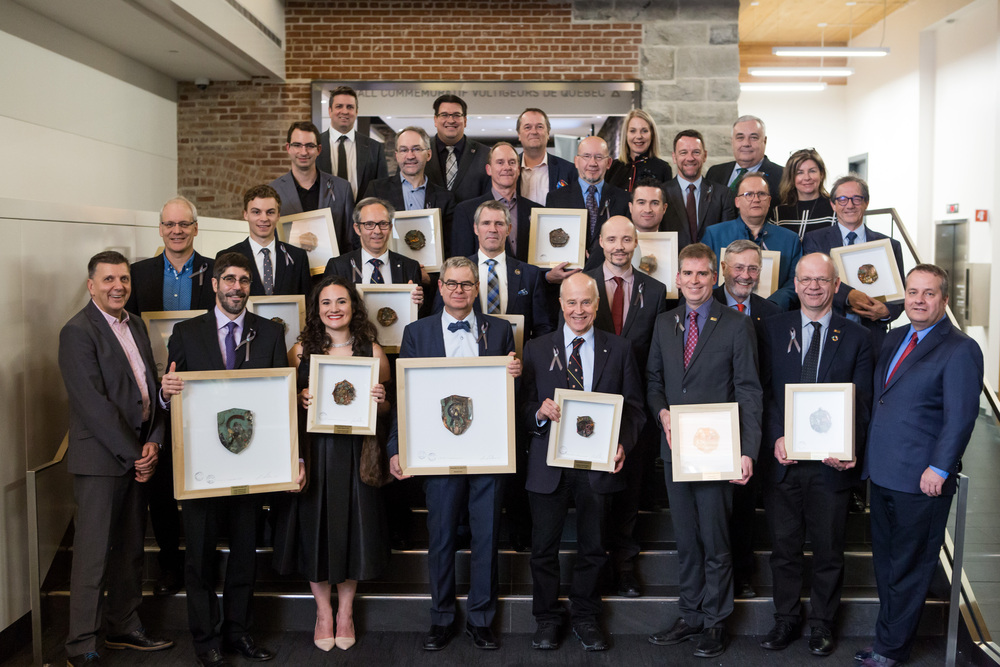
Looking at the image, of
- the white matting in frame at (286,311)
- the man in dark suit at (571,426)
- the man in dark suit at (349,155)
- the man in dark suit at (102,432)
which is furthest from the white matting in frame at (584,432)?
the man in dark suit at (349,155)

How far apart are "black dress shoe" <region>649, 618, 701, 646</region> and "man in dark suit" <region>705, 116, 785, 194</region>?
2870 millimetres

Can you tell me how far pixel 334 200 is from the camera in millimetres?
5254

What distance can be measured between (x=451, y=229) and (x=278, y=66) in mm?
5372

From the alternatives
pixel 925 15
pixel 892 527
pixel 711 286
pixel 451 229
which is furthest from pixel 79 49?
pixel 925 15

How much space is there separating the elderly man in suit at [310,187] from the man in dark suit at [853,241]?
300 cm

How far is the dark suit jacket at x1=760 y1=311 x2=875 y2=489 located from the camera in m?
3.98

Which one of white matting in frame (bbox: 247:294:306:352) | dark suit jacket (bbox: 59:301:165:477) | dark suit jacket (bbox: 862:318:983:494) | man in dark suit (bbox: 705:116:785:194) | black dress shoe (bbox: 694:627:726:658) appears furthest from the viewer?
man in dark suit (bbox: 705:116:785:194)

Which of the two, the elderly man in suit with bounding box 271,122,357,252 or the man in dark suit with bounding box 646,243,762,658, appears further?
the elderly man in suit with bounding box 271,122,357,252

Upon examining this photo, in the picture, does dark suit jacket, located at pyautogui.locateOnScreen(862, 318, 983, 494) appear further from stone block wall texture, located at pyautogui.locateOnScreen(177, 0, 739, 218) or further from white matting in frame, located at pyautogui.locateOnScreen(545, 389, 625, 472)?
stone block wall texture, located at pyautogui.locateOnScreen(177, 0, 739, 218)

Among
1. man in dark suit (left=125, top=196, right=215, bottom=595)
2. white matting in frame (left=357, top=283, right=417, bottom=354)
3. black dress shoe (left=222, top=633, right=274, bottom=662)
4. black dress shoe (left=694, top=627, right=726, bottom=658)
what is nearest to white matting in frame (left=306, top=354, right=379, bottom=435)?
white matting in frame (left=357, top=283, right=417, bottom=354)

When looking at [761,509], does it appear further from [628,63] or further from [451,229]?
[628,63]

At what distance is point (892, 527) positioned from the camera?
3.88 metres

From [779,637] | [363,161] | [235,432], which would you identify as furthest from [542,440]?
[363,161]

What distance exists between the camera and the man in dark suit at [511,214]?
4918 mm
